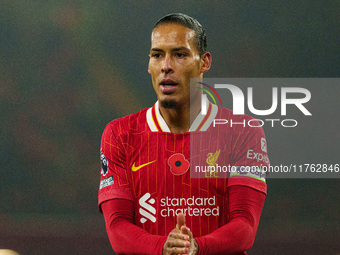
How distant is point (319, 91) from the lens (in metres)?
3.30

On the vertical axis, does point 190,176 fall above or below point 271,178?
below

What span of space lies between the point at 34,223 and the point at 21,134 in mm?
594

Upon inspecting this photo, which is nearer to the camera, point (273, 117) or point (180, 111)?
point (180, 111)

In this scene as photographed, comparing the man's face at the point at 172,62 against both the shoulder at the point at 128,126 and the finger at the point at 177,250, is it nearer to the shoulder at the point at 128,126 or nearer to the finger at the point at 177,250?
the shoulder at the point at 128,126

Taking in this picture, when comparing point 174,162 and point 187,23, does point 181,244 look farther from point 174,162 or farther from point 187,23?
point 187,23

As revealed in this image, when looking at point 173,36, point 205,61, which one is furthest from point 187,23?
point 205,61

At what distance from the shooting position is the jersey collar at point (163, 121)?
1.95m

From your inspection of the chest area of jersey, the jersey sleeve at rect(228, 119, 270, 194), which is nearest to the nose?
the chest area of jersey

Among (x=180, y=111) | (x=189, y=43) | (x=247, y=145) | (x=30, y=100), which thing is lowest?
(x=247, y=145)

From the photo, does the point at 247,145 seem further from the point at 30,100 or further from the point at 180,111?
the point at 30,100

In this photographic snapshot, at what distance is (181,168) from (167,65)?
0.37 m

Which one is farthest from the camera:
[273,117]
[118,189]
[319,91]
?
[319,91]

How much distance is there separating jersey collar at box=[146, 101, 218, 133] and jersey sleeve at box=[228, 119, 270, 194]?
5.2 inches

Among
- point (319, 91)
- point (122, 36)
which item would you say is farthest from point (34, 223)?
point (319, 91)
